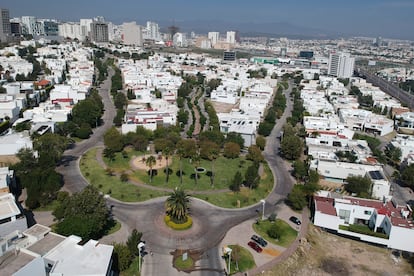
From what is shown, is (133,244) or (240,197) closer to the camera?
(133,244)

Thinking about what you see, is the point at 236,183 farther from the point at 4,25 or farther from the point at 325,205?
the point at 4,25

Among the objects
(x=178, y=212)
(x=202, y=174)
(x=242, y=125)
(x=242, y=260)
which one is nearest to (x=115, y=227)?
(x=178, y=212)

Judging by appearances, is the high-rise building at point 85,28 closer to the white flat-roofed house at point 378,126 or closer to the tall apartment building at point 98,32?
the tall apartment building at point 98,32

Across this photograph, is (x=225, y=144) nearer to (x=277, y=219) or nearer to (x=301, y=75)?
(x=277, y=219)

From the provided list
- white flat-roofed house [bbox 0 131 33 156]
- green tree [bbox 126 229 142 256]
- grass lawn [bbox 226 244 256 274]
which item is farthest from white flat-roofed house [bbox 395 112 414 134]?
white flat-roofed house [bbox 0 131 33 156]

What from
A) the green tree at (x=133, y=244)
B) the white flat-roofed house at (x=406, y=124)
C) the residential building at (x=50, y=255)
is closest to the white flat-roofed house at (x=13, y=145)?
the residential building at (x=50, y=255)

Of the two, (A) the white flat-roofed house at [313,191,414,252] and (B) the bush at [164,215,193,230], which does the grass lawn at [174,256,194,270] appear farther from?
(A) the white flat-roofed house at [313,191,414,252]

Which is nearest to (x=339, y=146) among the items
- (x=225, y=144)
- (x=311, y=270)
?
(x=225, y=144)
